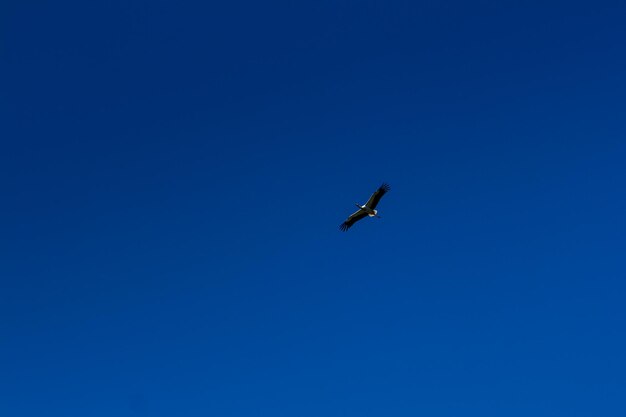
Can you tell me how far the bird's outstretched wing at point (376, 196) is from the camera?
112 meters

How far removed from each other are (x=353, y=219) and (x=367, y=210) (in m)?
2.12

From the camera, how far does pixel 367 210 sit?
11419 cm

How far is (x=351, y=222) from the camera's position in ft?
379

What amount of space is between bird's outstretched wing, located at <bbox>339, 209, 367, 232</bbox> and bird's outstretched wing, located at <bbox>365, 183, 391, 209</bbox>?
1.28m

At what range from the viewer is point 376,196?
11256cm

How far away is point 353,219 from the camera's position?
11519 centimetres

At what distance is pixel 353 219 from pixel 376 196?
4.46m

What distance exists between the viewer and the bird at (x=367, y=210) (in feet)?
368

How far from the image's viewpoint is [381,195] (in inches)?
4427

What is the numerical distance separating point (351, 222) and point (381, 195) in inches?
211

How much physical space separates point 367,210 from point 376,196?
8.02 ft

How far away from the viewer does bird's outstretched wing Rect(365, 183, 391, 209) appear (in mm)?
111875

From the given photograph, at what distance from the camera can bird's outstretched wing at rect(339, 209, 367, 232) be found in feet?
376
